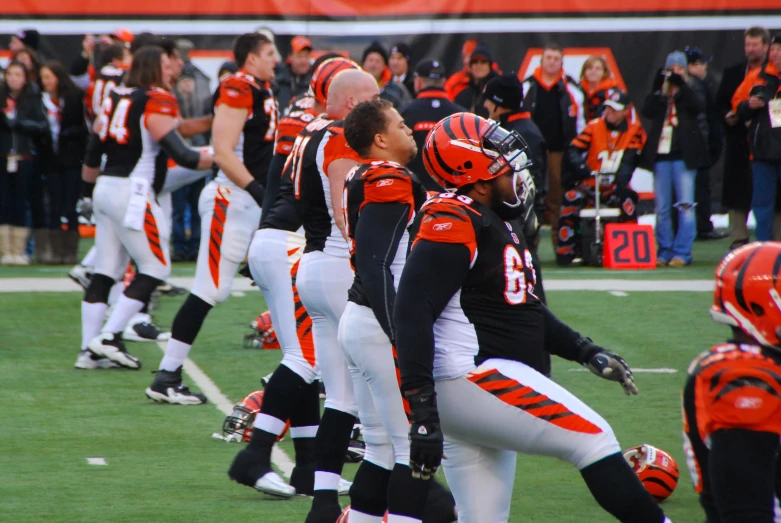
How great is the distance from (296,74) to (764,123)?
5.33 meters

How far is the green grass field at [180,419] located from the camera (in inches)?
204

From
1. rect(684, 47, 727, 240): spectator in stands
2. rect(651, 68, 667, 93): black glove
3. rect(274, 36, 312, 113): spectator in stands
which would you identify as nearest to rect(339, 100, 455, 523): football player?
rect(274, 36, 312, 113): spectator in stands

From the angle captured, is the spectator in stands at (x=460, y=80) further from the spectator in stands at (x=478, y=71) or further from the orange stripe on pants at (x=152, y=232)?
the orange stripe on pants at (x=152, y=232)

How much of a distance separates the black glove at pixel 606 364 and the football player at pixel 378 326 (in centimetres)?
66

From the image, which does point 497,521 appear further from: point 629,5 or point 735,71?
point 629,5

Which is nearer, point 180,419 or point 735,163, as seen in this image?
point 180,419

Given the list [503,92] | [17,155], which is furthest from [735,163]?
[17,155]

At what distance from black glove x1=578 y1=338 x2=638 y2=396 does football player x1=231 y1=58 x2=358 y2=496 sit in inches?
63.2

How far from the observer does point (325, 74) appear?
5.36 meters

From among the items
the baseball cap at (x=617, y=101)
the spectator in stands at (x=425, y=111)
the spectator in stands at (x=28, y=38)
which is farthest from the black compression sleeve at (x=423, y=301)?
Result: the spectator in stands at (x=28, y=38)

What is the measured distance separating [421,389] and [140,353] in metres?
5.76

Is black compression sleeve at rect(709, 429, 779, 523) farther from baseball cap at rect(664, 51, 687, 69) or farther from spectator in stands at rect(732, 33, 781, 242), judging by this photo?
baseball cap at rect(664, 51, 687, 69)

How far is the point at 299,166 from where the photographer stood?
4.96 m

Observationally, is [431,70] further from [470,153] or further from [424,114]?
[470,153]
